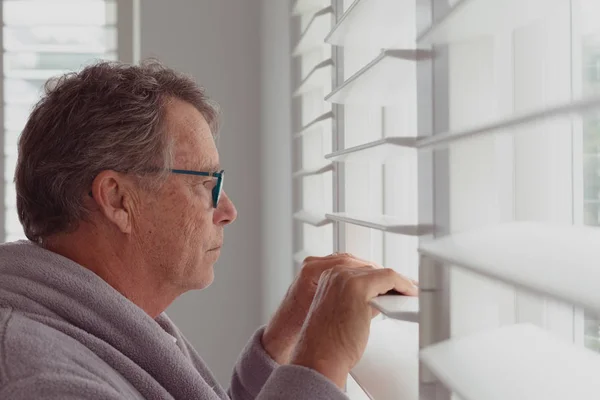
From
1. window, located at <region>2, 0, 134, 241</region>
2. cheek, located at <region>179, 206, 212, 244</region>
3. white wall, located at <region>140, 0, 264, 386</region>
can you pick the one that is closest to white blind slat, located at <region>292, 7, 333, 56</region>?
cheek, located at <region>179, 206, 212, 244</region>

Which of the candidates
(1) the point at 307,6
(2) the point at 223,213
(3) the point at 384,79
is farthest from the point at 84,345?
(1) the point at 307,6

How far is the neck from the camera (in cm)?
112

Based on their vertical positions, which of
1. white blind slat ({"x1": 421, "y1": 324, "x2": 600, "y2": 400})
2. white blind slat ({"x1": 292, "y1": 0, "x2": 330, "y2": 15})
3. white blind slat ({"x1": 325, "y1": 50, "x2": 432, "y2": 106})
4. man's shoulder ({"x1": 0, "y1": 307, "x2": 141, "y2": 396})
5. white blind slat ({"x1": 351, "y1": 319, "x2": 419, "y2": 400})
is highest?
white blind slat ({"x1": 292, "y1": 0, "x2": 330, "y2": 15})

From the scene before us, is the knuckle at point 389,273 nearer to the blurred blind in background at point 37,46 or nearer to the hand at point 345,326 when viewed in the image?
the hand at point 345,326

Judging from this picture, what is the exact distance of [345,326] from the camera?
0.88 meters

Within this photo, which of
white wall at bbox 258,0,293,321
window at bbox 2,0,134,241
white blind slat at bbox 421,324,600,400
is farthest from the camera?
window at bbox 2,0,134,241

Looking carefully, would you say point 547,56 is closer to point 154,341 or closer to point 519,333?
point 519,333

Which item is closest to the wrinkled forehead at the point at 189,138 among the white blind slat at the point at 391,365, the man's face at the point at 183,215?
the man's face at the point at 183,215

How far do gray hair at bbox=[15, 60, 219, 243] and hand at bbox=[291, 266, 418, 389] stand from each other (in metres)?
0.39

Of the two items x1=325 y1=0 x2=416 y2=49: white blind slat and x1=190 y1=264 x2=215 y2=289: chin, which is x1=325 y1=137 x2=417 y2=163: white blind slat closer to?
x1=325 y1=0 x2=416 y2=49: white blind slat

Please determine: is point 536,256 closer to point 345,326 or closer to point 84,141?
point 345,326

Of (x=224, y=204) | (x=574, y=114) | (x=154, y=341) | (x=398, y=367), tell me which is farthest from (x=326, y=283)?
(x=574, y=114)

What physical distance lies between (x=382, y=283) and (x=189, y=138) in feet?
1.47

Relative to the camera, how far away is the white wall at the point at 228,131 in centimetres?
242
